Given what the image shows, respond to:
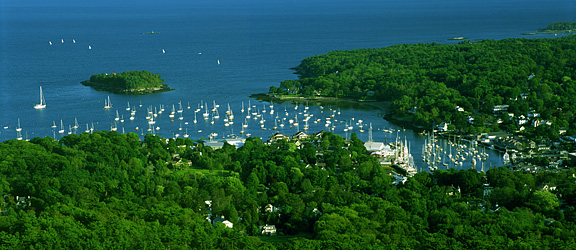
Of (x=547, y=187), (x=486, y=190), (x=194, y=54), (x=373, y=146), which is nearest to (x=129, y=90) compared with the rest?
(x=373, y=146)

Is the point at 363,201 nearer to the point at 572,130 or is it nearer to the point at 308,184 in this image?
the point at 308,184

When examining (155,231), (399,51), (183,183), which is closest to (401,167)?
(183,183)

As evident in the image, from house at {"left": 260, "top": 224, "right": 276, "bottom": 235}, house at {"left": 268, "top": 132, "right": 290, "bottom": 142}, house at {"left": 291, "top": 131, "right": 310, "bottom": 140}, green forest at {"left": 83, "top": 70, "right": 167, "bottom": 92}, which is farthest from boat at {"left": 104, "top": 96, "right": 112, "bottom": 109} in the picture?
house at {"left": 260, "top": 224, "right": 276, "bottom": 235}

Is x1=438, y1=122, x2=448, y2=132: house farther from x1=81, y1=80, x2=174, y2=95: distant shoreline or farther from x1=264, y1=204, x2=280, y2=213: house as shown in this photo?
x1=81, y1=80, x2=174, y2=95: distant shoreline

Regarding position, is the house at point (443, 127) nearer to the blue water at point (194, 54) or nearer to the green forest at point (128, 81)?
the blue water at point (194, 54)

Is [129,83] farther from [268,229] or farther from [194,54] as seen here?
[268,229]
